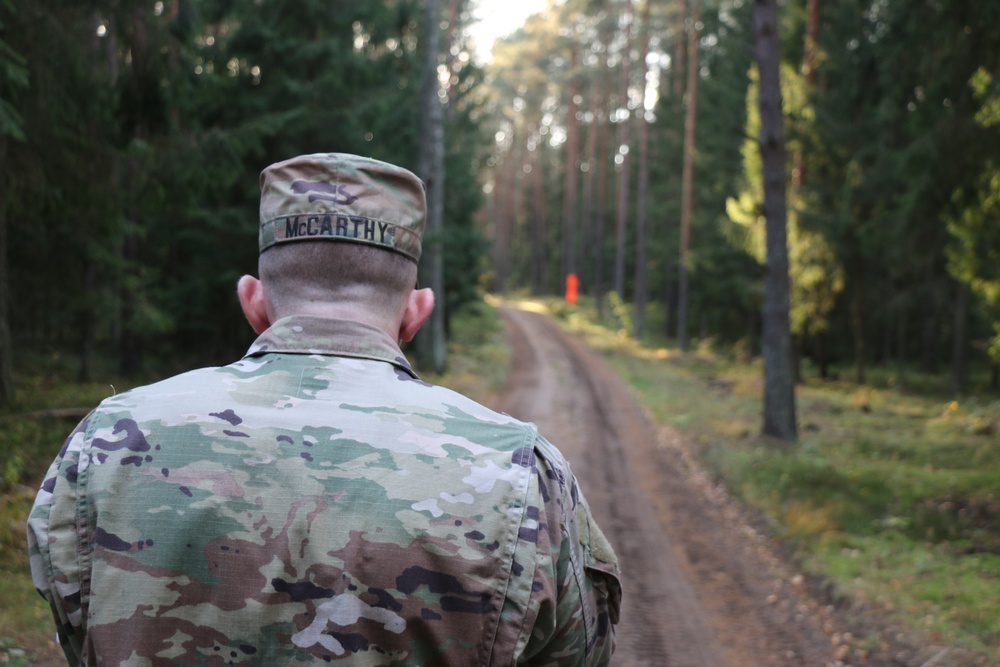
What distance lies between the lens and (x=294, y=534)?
1476 millimetres

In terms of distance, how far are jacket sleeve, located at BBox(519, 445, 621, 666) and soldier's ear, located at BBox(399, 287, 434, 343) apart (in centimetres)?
48

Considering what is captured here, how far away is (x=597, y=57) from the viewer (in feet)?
146

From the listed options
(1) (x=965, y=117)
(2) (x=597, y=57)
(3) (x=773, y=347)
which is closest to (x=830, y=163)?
(3) (x=773, y=347)

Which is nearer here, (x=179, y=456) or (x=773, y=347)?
(x=179, y=456)

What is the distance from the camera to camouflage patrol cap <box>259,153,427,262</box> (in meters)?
1.74

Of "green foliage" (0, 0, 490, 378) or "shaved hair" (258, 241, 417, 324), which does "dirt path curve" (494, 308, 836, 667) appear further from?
"green foliage" (0, 0, 490, 378)

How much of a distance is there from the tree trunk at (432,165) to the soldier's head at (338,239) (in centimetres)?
1694

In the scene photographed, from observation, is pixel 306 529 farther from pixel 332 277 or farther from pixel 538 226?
pixel 538 226

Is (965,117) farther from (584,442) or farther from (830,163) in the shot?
(830,163)

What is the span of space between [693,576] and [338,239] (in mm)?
6903

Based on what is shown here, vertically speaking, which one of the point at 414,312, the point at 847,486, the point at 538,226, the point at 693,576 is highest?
the point at 538,226

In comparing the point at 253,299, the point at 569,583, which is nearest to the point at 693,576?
the point at 569,583

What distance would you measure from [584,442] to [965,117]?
7.46 meters

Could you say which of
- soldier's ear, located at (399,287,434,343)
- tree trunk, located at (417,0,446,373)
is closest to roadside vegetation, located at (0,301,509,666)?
soldier's ear, located at (399,287,434,343)
